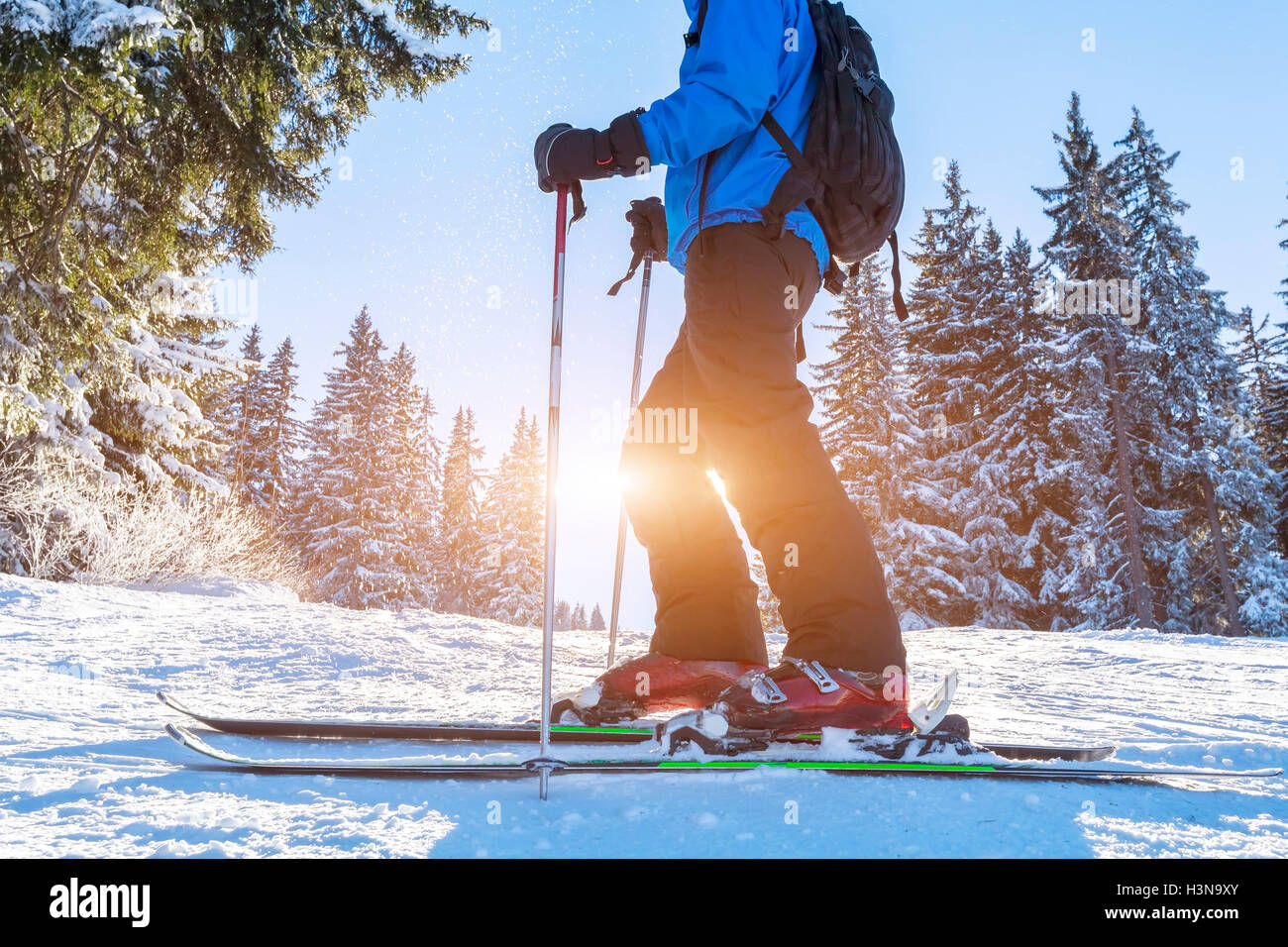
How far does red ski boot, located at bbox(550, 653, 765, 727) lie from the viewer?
2.20 meters

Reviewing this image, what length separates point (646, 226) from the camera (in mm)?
2814

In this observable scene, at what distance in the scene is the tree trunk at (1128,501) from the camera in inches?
757

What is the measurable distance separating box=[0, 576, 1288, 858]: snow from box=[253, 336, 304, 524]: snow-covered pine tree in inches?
1255

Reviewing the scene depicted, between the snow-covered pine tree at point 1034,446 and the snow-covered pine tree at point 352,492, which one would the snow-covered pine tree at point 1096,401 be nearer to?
the snow-covered pine tree at point 1034,446

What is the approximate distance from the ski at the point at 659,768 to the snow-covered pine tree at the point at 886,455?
755 inches

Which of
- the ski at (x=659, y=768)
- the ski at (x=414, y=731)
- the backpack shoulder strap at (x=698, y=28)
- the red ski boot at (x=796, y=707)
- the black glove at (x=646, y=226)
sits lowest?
the ski at (x=414, y=731)

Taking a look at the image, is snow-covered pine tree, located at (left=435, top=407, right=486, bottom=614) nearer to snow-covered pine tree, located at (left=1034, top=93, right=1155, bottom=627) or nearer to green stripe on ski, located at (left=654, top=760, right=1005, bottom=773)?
snow-covered pine tree, located at (left=1034, top=93, right=1155, bottom=627)

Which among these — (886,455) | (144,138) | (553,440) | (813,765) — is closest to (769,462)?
(553,440)

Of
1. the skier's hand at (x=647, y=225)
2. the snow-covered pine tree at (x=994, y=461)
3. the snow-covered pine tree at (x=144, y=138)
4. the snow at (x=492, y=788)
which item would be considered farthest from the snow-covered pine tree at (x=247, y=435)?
the skier's hand at (x=647, y=225)

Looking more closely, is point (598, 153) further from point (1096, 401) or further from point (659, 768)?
point (1096, 401)

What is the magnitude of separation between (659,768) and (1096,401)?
79.3ft

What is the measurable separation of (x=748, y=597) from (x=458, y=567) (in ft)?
116
